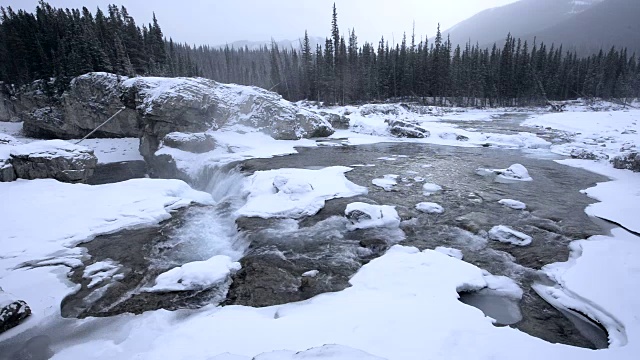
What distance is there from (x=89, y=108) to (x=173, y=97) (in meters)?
17.4

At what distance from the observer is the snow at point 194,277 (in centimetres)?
633

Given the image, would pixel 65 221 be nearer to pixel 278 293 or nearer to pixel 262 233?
pixel 262 233

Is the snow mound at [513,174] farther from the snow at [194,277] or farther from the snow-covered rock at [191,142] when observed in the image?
the snow-covered rock at [191,142]

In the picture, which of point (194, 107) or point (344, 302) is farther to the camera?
point (194, 107)

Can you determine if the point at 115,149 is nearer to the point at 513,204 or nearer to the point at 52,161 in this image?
the point at 52,161

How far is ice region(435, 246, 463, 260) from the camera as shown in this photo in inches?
291

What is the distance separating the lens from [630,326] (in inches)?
→ 181


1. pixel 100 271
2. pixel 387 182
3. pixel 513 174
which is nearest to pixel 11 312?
pixel 100 271

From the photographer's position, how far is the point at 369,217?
30.6 feet

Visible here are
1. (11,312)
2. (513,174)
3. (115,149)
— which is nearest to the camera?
(11,312)

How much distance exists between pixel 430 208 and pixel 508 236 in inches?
104

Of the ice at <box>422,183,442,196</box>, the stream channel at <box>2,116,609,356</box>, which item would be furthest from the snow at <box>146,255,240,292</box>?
the ice at <box>422,183,442,196</box>

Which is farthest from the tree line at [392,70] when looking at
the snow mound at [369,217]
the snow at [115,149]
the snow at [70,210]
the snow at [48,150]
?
the snow mound at [369,217]

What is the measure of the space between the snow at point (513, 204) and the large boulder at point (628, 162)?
7799mm
